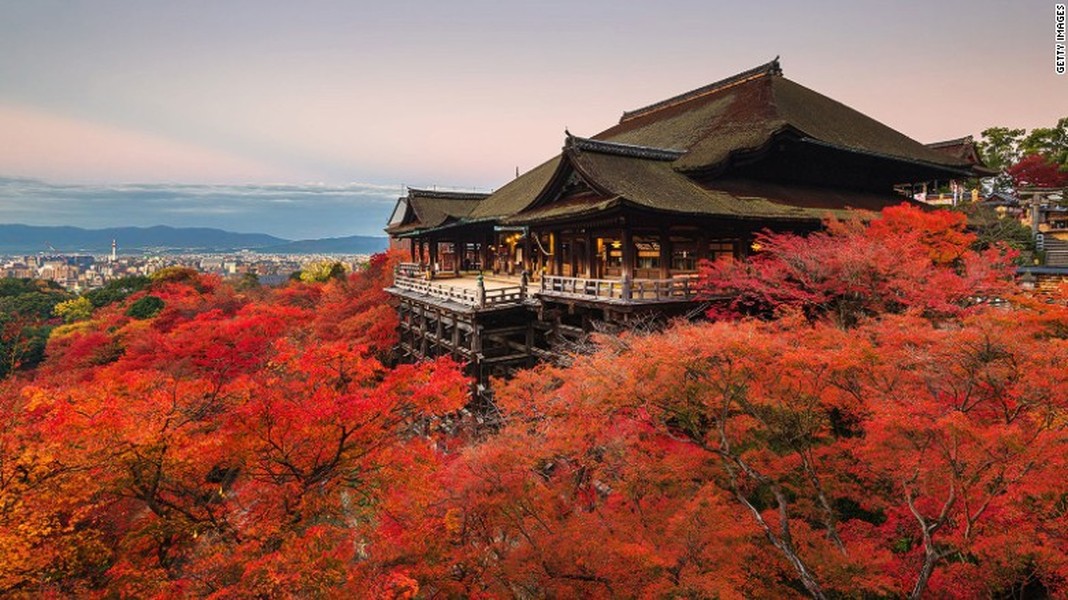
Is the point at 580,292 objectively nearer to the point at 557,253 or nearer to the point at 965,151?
the point at 557,253

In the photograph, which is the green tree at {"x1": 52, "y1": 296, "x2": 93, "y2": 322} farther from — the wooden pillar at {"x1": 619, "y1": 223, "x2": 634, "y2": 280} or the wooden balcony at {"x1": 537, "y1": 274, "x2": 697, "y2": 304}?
the wooden pillar at {"x1": 619, "y1": 223, "x2": 634, "y2": 280}

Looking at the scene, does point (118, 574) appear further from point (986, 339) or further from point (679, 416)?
point (986, 339)

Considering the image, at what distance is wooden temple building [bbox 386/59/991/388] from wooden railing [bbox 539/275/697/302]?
5 cm

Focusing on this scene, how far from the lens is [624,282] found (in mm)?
14883

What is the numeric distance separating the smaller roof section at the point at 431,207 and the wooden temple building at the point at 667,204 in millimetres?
5157

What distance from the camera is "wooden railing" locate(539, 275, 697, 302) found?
1501cm

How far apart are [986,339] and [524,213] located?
51.5ft

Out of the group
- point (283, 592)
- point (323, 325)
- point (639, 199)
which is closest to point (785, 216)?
point (639, 199)

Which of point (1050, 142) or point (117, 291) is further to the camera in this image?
point (117, 291)

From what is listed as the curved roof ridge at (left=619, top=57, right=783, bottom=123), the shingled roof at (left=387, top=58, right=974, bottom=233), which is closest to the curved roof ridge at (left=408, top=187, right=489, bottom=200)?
the shingled roof at (left=387, top=58, right=974, bottom=233)

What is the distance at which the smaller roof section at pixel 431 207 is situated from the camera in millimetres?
32969

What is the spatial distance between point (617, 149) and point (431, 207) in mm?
18728

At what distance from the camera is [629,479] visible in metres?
9.59

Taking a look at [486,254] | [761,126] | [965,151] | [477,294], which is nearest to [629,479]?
[477,294]
